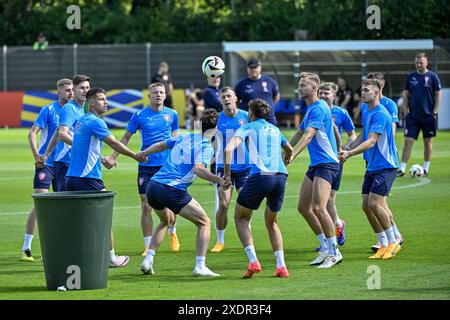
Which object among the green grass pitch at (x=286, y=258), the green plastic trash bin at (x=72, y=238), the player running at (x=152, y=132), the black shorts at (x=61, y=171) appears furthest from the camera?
the player running at (x=152, y=132)

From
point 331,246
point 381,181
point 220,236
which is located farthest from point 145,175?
point 381,181

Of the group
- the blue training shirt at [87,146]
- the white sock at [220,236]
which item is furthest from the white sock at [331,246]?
the blue training shirt at [87,146]

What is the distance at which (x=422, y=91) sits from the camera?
24.1 metres

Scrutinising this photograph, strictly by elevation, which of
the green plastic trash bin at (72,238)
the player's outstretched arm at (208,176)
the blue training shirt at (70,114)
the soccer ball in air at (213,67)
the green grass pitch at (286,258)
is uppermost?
the soccer ball in air at (213,67)

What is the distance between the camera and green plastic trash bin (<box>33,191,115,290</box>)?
11711mm

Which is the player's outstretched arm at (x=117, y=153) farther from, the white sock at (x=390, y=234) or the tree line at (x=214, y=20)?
the tree line at (x=214, y=20)

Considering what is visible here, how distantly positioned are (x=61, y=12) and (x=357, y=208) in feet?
125

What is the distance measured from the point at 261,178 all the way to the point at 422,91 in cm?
1210

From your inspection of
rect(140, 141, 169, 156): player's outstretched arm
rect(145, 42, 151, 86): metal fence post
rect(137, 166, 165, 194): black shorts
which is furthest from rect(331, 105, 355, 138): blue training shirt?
rect(145, 42, 151, 86): metal fence post

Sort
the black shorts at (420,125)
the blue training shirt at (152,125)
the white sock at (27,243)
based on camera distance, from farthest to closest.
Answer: the black shorts at (420,125) → the blue training shirt at (152,125) → the white sock at (27,243)

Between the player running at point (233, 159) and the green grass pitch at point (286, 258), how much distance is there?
13.7 inches

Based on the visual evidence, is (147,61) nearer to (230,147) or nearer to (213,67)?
(213,67)

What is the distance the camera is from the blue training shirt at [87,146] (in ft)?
42.6

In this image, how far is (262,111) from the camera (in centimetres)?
1277
